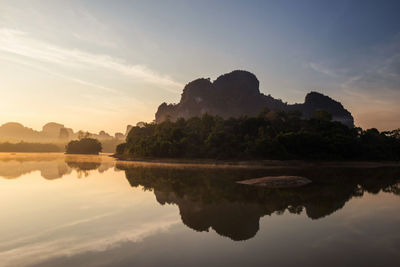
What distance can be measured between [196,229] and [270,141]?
4477 cm

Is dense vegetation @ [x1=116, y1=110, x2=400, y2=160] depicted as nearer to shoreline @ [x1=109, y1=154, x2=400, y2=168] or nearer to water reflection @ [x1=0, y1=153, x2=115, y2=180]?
shoreline @ [x1=109, y1=154, x2=400, y2=168]

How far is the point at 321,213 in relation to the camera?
16266mm

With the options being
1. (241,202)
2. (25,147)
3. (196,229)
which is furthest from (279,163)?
(25,147)

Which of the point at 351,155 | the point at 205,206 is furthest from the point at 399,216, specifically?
the point at 351,155

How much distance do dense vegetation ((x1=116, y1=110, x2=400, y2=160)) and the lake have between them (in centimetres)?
3429

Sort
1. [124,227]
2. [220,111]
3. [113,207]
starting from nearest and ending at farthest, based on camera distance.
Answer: [124,227], [113,207], [220,111]

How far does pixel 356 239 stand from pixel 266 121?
59.4 meters

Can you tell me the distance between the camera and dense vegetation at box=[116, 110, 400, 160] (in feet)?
185

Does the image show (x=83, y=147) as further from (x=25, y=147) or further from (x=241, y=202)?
(x=241, y=202)

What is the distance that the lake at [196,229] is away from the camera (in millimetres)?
9070

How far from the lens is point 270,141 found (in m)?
55.1

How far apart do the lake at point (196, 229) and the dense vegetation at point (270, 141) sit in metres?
34.3

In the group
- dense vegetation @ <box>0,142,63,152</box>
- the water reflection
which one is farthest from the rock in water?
dense vegetation @ <box>0,142,63,152</box>

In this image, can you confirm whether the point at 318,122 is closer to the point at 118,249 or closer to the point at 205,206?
the point at 205,206
